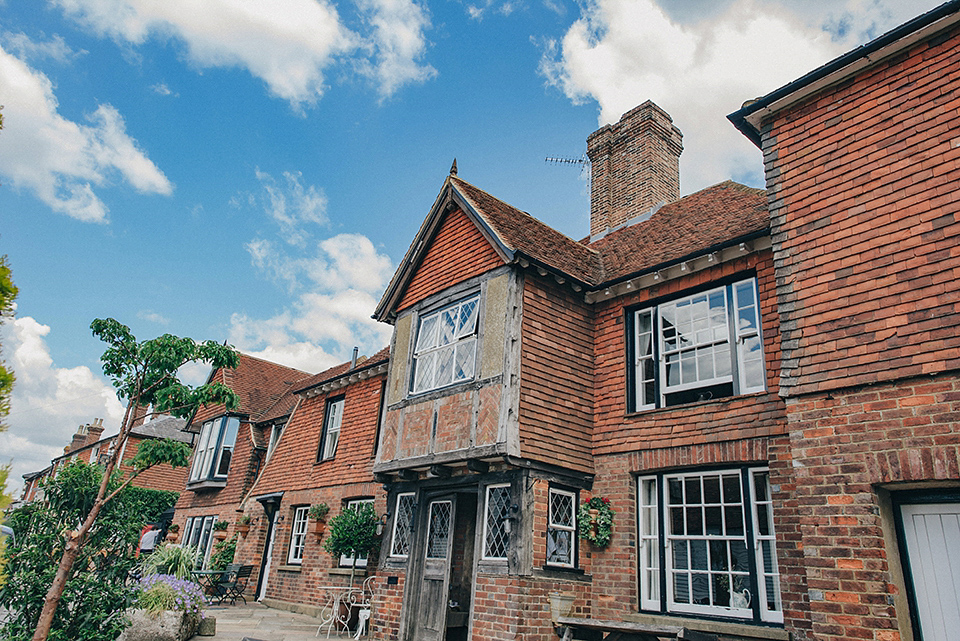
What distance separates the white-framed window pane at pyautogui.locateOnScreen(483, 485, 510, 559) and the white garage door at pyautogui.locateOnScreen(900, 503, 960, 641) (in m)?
5.05

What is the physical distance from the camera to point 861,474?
6.14 m

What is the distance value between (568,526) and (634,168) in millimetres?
9504

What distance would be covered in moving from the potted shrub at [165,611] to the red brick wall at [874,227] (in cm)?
947

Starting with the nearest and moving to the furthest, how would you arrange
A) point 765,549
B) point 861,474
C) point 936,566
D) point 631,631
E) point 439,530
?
point 936,566 → point 861,474 → point 631,631 → point 765,549 → point 439,530

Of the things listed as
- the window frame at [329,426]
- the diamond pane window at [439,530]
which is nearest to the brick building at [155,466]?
the window frame at [329,426]

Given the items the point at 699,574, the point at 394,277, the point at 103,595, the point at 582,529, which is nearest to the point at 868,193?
the point at 699,574

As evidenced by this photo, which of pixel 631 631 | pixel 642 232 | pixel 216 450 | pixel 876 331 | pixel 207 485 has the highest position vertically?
pixel 642 232

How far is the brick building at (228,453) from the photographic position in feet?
65.3

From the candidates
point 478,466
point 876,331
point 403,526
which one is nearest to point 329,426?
point 403,526

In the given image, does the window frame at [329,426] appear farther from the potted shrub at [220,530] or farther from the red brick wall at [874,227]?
the red brick wall at [874,227]

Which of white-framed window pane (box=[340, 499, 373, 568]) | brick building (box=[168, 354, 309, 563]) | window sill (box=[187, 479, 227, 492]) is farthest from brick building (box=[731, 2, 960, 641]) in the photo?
window sill (box=[187, 479, 227, 492])

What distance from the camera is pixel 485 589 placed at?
9.19m

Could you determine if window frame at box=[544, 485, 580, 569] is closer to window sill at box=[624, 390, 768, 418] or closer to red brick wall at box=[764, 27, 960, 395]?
window sill at box=[624, 390, 768, 418]

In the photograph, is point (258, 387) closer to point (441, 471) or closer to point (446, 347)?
point (446, 347)
